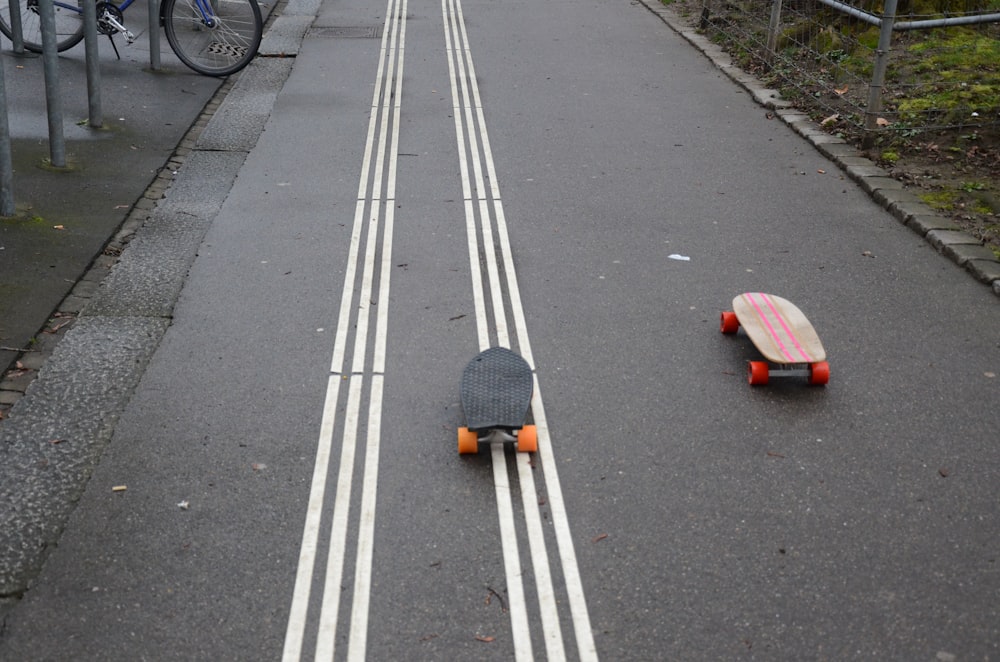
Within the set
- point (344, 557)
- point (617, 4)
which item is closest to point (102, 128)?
point (344, 557)

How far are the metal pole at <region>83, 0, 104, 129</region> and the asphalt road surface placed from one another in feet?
5.72

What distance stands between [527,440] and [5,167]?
5166 millimetres

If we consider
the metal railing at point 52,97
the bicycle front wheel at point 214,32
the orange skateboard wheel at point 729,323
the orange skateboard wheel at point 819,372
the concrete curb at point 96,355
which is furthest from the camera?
the bicycle front wheel at point 214,32

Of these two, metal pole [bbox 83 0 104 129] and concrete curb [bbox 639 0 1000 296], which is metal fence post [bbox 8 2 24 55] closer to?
metal pole [bbox 83 0 104 129]

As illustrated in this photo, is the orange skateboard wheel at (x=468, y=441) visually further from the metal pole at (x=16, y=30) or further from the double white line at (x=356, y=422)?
the metal pole at (x=16, y=30)

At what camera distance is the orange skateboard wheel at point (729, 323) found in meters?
7.18

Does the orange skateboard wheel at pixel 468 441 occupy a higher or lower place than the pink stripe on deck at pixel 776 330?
lower

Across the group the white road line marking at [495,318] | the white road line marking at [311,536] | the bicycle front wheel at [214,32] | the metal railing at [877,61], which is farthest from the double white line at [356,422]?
the metal railing at [877,61]

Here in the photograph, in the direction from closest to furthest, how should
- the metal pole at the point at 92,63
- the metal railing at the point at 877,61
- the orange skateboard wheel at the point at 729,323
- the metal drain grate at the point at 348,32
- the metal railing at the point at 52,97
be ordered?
1. the orange skateboard wheel at the point at 729,323
2. the metal railing at the point at 52,97
3. the metal pole at the point at 92,63
4. the metal railing at the point at 877,61
5. the metal drain grate at the point at 348,32

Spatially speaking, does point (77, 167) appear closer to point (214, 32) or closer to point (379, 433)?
point (214, 32)

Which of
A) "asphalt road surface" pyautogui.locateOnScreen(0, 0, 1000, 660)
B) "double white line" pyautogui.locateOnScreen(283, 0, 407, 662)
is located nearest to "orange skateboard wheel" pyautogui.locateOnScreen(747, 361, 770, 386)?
"asphalt road surface" pyautogui.locateOnScreen(0, 0, 1000, 660)

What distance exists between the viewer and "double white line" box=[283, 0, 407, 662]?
15.1ft

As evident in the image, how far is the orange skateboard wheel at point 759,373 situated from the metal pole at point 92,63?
7.57 meters

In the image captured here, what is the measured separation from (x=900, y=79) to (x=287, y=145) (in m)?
6.89
